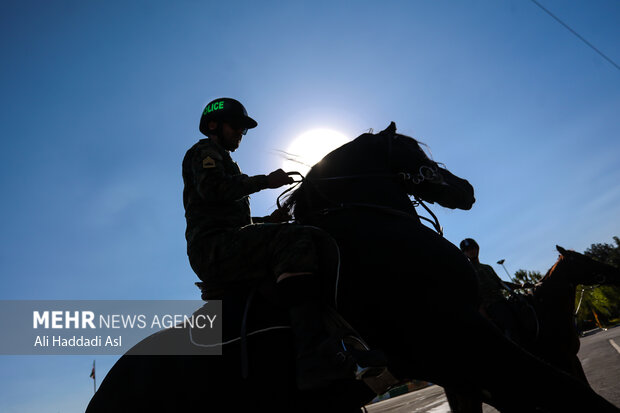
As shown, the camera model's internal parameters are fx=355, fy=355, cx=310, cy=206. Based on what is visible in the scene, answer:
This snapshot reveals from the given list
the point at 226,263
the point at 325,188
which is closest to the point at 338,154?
the point at 325,188

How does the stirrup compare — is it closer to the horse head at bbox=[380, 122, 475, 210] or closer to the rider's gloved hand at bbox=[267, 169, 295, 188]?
the rider's gloved hand at bbox=[267, 169, 295, 188]

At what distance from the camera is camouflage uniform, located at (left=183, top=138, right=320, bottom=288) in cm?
236

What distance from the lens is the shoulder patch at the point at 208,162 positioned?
102 inches

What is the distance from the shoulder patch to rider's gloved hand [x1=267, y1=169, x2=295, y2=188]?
422 millimetres

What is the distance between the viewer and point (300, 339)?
209 cm

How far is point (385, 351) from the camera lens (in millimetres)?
2318

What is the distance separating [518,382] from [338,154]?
215 cm

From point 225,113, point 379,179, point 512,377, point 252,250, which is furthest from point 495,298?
point 225,113

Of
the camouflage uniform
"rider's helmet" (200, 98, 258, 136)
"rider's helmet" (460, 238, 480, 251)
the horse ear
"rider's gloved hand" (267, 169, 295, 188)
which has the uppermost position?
"rider's helmet" (200, 98, 258, 136)

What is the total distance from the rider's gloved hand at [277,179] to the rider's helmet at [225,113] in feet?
2.67

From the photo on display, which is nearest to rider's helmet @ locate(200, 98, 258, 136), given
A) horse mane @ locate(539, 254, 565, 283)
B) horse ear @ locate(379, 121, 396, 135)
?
horse ear @ locate(379, 121, 396, 135)

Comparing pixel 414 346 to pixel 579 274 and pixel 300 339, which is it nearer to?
pixel 300 339

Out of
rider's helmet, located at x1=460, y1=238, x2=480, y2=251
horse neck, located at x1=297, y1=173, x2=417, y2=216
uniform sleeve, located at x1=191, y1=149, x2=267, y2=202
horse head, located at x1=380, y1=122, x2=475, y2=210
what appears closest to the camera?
uniform sleeve, located at x1=191, y1=149, x2=267, y2=202

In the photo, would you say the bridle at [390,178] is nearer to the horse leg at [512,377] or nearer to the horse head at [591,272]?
the horse leg at [512,377]
